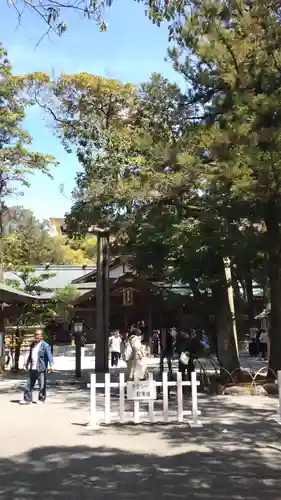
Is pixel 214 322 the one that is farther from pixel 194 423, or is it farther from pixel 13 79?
pixel 13 79

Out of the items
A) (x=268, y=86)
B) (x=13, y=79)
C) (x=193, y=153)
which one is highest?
(x=13, y=79)

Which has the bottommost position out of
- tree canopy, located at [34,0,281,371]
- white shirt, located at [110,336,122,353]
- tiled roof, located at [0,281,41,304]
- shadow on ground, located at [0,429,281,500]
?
shadow on ground, located at [0,429,281,500]

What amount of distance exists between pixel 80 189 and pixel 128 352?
5958 mm

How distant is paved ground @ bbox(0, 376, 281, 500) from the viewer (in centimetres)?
561

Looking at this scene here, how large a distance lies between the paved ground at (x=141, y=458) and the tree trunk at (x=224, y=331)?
4001 mm

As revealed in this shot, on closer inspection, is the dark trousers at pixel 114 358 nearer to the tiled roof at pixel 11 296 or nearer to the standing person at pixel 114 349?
the standing person at pixel 114 349

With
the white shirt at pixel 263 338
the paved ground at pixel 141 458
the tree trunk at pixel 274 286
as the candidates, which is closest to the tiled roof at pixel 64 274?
the white shirt at pixel 263 338

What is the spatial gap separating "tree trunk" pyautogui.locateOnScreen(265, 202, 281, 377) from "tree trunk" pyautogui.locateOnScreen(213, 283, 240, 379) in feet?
4.32

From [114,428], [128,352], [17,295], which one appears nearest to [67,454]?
[114,428]

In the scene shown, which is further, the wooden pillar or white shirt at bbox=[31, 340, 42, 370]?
the wooden pillar

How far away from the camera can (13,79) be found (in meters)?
18.4

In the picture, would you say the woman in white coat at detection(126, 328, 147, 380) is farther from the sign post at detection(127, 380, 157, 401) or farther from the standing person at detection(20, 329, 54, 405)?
the sign post at detection(127, 380, 157, 401)

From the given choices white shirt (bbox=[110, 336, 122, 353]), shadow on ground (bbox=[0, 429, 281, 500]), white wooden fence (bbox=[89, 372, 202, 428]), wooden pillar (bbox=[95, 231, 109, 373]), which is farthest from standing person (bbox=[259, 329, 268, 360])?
shadow on ground (bbox=[0, 429, 281, 500])

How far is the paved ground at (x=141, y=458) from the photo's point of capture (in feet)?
18.4
